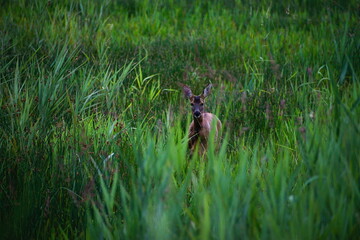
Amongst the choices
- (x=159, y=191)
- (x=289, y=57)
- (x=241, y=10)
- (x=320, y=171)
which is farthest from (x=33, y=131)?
(x=241, y=10)

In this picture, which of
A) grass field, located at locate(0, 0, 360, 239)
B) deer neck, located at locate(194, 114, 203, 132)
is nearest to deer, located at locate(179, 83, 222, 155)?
deer neck, located at locate(194, 114, 203, 132)

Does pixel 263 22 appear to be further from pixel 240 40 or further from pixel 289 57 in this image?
pixel 289 57

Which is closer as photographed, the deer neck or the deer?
the deer

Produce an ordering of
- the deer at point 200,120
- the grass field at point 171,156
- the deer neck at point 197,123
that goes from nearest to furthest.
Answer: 1. the grass field at point 171,156
2. the deer at point 200,120
3. the deer neck at point 197,123

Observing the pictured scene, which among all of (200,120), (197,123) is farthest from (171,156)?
(197,123)

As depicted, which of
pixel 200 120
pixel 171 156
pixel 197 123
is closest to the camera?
pixel 171 156

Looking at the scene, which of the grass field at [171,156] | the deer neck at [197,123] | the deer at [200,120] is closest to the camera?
the grass field at [171,156]

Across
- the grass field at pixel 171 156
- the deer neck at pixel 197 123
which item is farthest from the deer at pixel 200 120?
the grass field at pixel 171 156

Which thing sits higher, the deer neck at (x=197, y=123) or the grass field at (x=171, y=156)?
the grass field at (x=171, y=156)

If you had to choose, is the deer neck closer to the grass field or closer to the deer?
the deer

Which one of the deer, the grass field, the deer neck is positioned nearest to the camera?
the grass field

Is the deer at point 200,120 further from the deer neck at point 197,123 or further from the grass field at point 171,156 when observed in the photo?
the grass field at point 171,156

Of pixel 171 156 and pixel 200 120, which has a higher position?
pixel 171 156

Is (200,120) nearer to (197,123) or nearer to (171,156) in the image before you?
(197,123)
